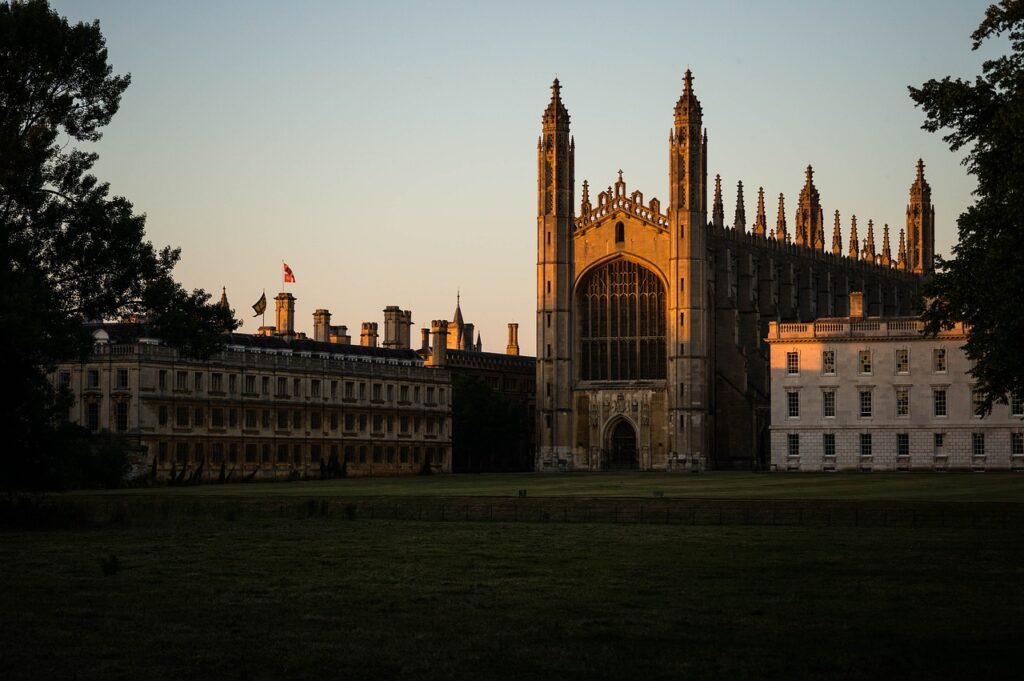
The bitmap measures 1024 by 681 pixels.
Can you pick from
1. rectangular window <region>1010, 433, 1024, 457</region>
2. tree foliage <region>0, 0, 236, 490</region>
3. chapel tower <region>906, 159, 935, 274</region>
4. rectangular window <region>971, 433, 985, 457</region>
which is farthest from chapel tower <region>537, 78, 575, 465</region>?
tree foliage <region>0, 0, 236, 490</region>

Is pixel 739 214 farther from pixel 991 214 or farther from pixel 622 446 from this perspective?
pixel 991 214

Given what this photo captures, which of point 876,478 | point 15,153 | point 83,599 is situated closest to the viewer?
point 83,599

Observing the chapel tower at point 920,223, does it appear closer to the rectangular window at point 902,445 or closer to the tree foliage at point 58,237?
A: the rectangular window at point 902,445

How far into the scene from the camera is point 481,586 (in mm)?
28422

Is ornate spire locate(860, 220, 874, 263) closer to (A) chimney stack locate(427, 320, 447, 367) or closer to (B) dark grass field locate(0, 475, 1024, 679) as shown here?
(A) chimney stack locate(427, 320, 447, 367)

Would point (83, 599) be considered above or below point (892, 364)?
below

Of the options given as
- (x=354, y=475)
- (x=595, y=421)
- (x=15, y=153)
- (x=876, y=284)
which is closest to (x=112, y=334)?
(x=354, y=475)

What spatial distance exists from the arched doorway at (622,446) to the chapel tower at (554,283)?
3.04 m

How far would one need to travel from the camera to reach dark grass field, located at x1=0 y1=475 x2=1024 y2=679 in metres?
20.3

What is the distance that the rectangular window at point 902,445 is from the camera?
4048 inches

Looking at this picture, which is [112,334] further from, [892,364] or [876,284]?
[876,284]

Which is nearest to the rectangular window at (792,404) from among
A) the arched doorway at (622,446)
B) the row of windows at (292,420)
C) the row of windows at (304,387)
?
the arched doorway at (622,446)

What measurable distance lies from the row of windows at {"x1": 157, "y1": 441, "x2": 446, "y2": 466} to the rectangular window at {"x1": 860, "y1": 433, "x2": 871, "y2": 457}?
3466 cm

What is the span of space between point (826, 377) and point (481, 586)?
79.1 meters
